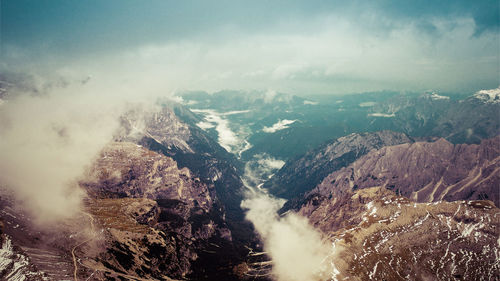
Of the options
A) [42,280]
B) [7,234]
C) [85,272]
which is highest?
[7,234]

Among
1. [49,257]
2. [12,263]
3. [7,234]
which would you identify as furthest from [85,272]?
[7,234]

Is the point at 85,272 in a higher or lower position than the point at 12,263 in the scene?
lower

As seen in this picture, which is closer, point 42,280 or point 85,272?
point 42,280

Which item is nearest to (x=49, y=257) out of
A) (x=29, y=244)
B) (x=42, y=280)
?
(x=29, y=244)

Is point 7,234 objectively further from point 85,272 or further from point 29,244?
point 85,272

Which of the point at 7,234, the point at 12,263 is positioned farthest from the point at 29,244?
the point at 12,263

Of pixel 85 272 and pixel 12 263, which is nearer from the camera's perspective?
pixel 12 263

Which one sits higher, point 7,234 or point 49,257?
point 7,234

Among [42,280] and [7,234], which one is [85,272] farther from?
[7,234]

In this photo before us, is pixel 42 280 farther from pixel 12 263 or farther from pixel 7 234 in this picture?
pixel 7 234
